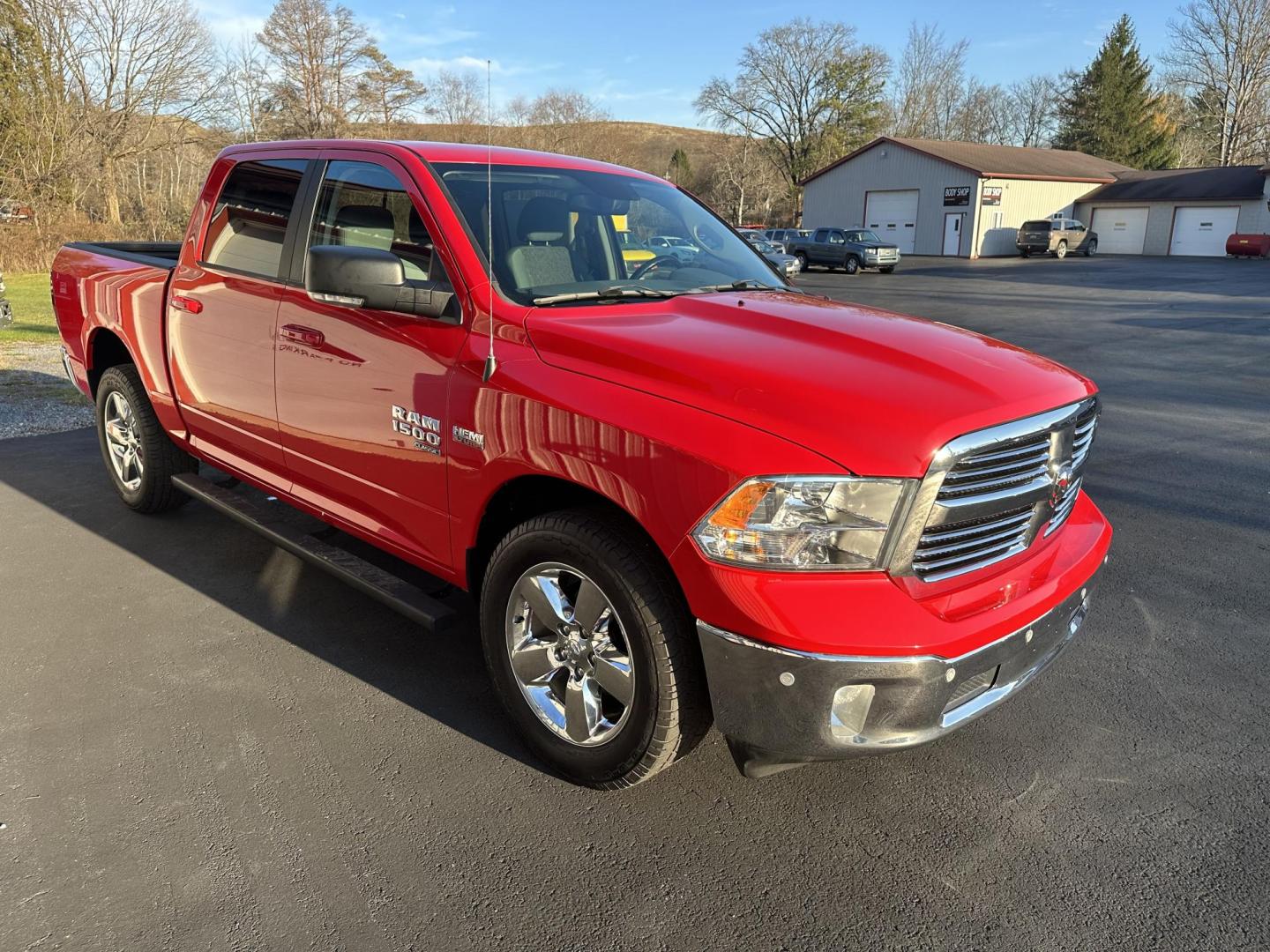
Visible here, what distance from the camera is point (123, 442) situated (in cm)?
541

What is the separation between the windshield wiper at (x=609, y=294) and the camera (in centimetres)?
315

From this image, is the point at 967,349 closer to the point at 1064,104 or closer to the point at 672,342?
the point at 672,342

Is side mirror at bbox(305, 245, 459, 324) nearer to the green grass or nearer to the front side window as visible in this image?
the front side window

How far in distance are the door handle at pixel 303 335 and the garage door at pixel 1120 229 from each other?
1985 inches

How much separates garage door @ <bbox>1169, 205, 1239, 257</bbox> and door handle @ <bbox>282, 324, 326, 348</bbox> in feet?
162

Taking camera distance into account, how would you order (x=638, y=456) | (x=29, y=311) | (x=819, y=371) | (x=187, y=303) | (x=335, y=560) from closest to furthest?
(x=638, y=456), (x=819, y=371), (x=335, y=560), (x=187, y=303), (x=29, y=311)

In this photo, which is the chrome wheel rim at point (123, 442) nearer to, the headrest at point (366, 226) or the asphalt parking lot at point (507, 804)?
the asphalt parking lot at point (507, 804)

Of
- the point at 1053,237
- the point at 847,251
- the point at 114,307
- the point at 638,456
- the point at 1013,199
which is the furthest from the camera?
the point at 1013,199

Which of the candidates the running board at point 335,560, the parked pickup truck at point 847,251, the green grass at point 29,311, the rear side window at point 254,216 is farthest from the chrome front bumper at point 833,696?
the parked pickup truck at point 847,251

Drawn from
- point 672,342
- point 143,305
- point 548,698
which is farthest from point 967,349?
point 143,305

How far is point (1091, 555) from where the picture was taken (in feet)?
9.89

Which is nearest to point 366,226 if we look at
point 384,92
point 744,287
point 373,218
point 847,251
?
point 373,218

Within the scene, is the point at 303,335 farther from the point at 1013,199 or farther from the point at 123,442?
the point at 1013,199

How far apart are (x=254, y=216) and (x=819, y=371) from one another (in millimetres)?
2984
